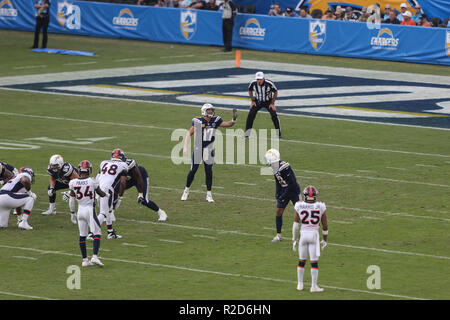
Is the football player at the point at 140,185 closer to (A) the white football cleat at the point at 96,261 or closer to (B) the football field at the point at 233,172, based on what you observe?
(B) the football field at the point at 233,172

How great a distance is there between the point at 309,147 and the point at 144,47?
824 inches

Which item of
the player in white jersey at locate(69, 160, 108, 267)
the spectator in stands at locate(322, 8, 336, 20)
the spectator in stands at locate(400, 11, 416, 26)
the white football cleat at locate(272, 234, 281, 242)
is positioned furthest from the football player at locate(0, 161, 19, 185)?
the spectator in stands at locate(322, 8, 336, 20)

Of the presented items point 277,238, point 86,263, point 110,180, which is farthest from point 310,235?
point 110,180

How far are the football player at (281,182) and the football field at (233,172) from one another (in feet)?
1.67

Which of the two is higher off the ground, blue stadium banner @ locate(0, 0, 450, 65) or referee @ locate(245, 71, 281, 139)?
blue stadium banner @ locate(0, 0, 450, 65)

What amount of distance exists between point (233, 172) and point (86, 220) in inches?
295

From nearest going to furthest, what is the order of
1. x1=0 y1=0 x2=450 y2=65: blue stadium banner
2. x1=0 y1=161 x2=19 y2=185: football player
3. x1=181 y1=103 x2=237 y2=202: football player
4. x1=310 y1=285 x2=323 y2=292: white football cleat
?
x1=310 y1=285 x2=323 y2=292: white football cleat < x1=0 y1=161 x2=19 y2=185: football player < x1=181 y1=103 x2=237 y2=202: football player < x1=0 y1=0 x2=450 y2=65: blue stadium banner

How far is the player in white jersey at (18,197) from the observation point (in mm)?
16453

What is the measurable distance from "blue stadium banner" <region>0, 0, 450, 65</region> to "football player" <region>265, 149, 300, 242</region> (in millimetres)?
23210

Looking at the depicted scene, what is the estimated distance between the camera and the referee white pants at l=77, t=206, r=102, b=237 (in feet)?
46.3

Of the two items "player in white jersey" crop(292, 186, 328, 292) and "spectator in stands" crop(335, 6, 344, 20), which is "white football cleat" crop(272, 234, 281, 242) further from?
"spectator in stands" crop(335, 6, 344, 20)

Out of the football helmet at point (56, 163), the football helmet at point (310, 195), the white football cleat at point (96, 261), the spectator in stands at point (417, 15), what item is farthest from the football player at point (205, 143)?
the spectator in stands at point (417, 15)

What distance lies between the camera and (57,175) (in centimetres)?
1709

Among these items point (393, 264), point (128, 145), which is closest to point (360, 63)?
point (128, 145)
